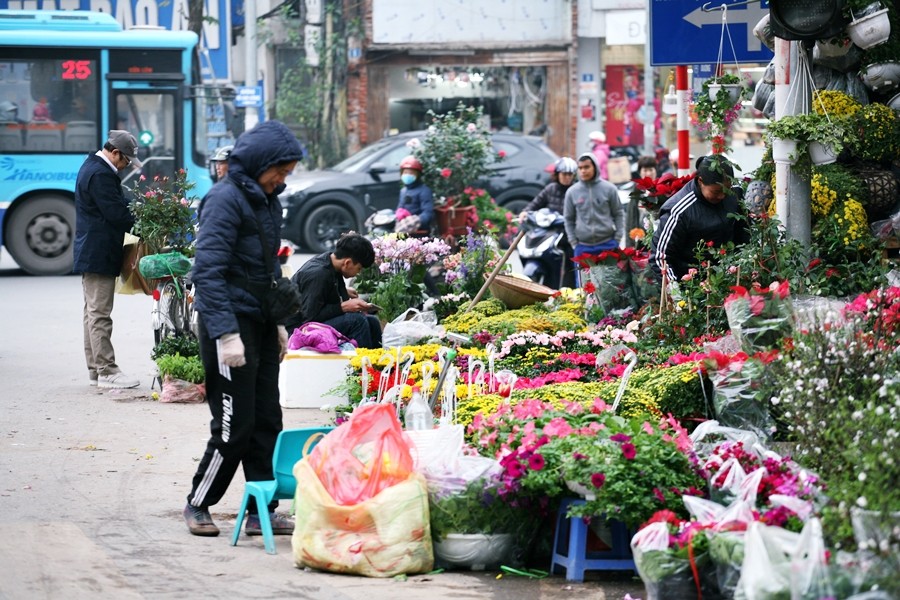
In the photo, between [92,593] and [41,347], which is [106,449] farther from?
[41,347]

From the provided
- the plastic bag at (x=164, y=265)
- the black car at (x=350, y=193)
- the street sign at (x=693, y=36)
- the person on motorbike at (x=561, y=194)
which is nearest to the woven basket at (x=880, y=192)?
the street sign at (x=693, y=36)

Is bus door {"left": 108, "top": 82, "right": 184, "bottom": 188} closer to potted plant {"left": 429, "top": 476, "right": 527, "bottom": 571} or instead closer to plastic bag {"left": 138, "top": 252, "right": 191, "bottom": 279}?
plastic bag {"left": 138, "top": 252, "right": 191, "bottom": 279}

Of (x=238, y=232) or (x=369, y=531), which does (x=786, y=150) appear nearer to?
(x=238, y=232)

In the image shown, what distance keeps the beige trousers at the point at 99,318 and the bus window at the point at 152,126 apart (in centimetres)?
1099

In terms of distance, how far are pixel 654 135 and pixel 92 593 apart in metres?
33.0

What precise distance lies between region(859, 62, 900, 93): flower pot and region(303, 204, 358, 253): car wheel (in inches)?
630

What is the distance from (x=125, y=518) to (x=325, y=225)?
57.0 feet

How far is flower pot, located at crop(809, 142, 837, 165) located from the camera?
8328 millimetres

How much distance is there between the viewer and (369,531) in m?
6.27

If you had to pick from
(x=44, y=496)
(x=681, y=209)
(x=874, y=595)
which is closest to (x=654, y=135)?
(x=681, y=209)

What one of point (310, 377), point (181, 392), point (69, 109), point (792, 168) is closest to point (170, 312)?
point (181, 392)

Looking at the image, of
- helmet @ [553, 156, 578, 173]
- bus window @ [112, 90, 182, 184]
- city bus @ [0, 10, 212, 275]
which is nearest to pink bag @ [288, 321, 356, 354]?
helmet @ [553, 156, 578, 173]

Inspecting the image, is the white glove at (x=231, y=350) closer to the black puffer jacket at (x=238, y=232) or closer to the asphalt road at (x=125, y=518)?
the black puffer jacket at (x=238, y=232)

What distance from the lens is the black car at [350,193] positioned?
961 inches
